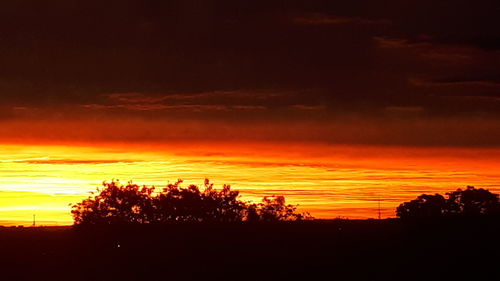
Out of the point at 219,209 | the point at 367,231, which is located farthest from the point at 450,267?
the point at 219,209

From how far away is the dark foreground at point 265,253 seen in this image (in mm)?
47344

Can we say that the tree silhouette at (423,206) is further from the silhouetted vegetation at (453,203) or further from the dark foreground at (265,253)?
the dark foreground at (265,253)

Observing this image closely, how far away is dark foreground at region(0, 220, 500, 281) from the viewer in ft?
155

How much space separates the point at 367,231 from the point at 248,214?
41.7 m

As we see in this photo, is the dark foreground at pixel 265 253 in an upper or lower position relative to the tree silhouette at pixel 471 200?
lower

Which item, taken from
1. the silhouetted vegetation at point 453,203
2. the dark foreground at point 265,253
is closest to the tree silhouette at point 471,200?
the silhouetted vegetation at point 453,203

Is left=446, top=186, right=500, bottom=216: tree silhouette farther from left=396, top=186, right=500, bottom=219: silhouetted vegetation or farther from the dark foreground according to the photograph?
the dark foreground

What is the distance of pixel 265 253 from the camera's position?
57.7 m

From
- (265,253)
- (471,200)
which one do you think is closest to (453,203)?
(471,200)

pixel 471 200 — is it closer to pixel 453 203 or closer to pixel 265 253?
pixel 453 203

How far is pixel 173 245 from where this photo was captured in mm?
61219

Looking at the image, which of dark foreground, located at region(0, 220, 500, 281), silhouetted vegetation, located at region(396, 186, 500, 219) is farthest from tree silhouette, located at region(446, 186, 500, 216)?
dark foreground, located at region(0, 220, 500, 281)

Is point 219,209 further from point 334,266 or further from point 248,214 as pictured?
point 334,266

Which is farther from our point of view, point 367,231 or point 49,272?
point 367,231
